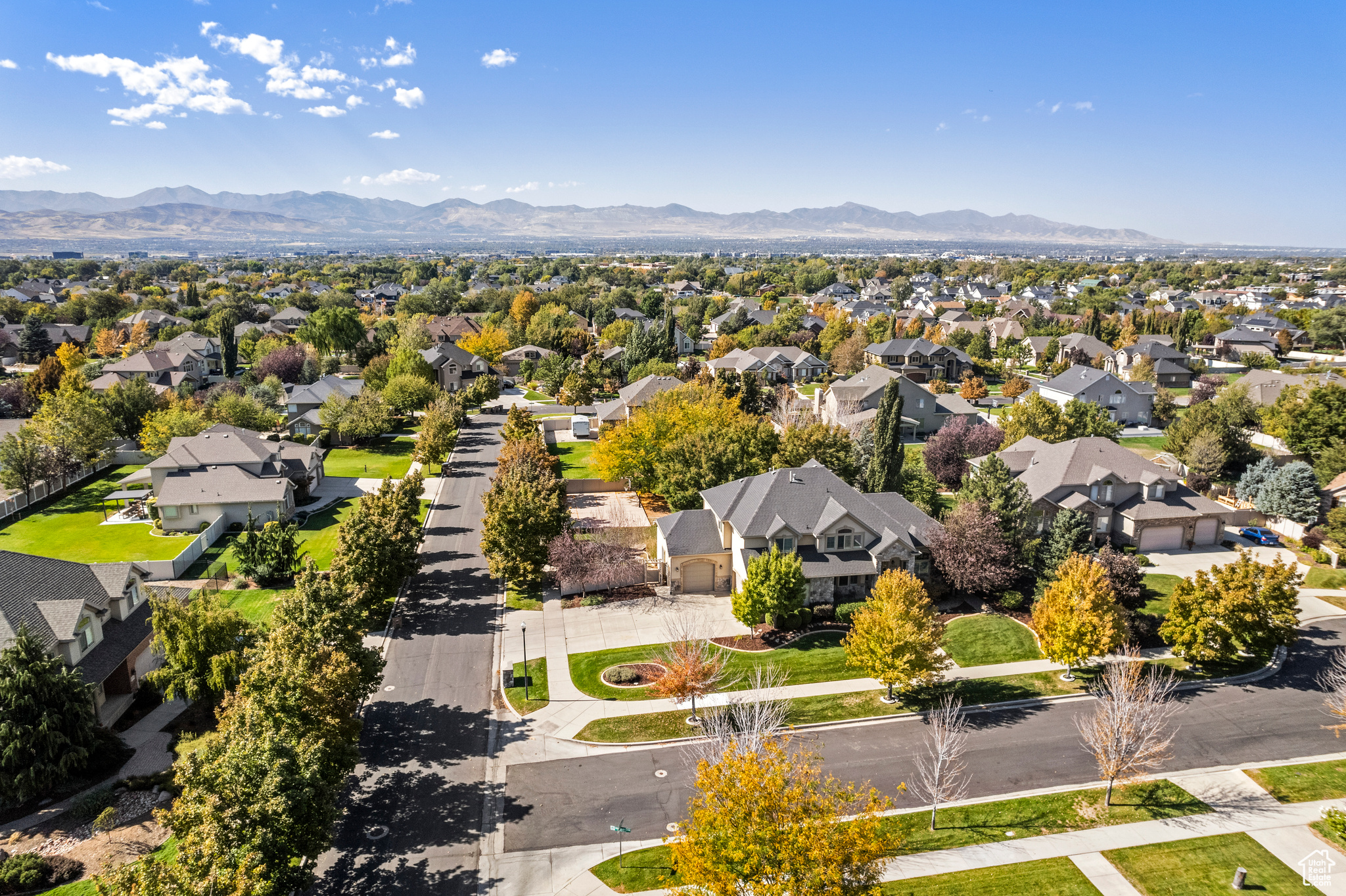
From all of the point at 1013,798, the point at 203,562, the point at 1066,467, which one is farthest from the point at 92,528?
the point at 1066,467

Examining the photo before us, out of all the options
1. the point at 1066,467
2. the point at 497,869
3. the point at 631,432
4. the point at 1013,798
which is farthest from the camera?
the point at 631,432

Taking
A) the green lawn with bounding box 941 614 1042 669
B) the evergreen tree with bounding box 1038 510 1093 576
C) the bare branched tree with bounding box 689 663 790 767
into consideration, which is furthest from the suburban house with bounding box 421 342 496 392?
the green lawn with bounding box 941 614 1042 669

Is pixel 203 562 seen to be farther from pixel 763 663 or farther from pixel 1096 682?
pixel 1096 682

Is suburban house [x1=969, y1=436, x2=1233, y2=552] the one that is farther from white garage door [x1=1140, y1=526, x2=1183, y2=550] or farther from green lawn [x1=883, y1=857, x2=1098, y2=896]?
green lawn [x1=883, y1=857, x2=1098, y2=896]

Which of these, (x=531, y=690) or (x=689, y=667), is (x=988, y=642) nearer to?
(x=689, y=667)

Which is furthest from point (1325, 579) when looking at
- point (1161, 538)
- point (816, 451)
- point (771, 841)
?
point (771, 841)

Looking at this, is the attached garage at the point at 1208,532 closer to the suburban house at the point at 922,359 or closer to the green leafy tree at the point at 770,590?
the green leafy tree at the point at 770,590
